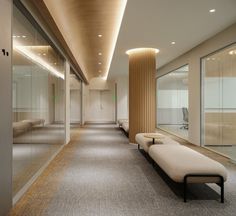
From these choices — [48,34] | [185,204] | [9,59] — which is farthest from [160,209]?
[48,34]

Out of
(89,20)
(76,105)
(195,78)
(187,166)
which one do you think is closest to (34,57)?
(89,20)

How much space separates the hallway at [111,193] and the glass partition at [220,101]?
1.68m

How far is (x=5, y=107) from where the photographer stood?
3393mm

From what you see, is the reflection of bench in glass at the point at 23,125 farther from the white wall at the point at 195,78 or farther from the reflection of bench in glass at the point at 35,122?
the white wall at the point at 195,78

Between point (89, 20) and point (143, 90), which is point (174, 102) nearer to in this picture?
point (143, 90)

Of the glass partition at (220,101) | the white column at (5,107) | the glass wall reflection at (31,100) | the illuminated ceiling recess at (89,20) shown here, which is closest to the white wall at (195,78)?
the glass partition at (220,101)

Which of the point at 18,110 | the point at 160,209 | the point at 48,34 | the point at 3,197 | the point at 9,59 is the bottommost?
the point at 160,209

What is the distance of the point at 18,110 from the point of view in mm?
4195

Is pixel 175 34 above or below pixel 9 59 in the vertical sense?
above

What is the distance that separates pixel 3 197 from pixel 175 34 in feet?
19.8

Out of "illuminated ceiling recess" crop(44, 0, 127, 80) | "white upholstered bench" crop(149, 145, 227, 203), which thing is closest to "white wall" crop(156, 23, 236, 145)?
"illuminated ceiling recess" crop(44, 0, 127, 80)

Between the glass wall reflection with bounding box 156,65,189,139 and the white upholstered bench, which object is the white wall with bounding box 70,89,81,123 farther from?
the white upholstered bench

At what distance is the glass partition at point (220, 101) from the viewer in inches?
291

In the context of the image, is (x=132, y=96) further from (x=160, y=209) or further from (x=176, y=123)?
(x=160, y=209)
